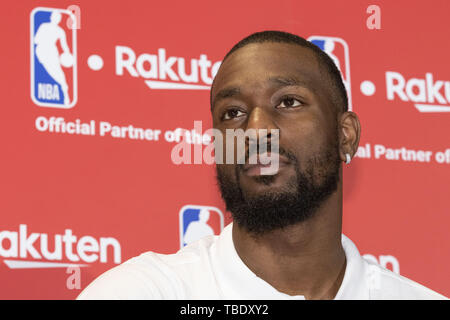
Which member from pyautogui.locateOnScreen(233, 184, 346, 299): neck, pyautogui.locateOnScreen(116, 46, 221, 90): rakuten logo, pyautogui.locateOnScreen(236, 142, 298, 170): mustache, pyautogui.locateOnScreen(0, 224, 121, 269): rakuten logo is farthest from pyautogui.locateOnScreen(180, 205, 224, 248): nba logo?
pyautogui.locateOnScreen(236, 142, 298, 170): mustache

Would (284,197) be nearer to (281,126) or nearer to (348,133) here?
(281,126)

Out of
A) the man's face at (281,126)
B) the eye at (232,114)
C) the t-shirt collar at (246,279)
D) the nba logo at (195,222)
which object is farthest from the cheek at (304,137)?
the nba logo at (195,222)

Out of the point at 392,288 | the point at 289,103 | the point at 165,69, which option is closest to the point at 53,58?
the point at 165,69

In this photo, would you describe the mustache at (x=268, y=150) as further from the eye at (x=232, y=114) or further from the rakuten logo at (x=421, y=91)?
the rakuten logo at (x=421, y=91)

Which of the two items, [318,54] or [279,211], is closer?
[279,211]

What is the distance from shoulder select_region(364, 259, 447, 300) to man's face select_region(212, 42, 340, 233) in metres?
0.22

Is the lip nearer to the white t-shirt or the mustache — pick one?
the mustache

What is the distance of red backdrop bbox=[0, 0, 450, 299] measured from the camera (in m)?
2.02

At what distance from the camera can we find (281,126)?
1.59 metres

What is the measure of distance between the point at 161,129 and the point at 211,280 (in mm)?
680

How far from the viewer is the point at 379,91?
7.82 feet

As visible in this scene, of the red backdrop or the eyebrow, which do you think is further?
the red backdrop
